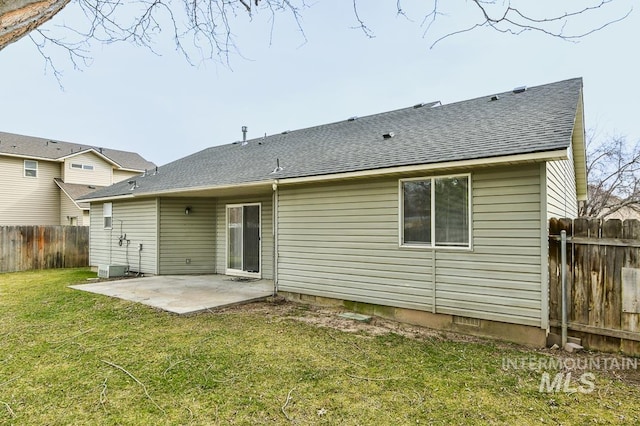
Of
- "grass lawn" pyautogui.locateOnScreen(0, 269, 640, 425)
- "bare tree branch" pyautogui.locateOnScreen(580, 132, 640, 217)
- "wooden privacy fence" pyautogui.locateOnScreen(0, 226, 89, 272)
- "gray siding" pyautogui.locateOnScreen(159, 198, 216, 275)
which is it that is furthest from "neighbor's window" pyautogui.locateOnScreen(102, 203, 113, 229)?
"bare tree branch" pyautogui.locateOnScreen(580, 132, 640, 217)

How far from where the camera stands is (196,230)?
10391mm

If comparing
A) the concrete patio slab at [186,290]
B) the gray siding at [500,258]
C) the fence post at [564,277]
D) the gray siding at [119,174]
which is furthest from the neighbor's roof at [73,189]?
the fence post at [564,277]

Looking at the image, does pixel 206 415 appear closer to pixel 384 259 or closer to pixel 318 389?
pixel 318 389

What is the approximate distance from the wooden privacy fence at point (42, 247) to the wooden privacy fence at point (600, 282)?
15797 millimetres

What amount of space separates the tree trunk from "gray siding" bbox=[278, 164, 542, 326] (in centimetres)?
498

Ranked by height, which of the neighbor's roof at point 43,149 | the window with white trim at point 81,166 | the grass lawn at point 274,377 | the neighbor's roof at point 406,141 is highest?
the neighbor's roof at point 43,149

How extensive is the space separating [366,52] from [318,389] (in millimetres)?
4227

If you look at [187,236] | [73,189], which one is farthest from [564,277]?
[73,189]

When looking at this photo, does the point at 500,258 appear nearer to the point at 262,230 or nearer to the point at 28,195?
the point at 262,230

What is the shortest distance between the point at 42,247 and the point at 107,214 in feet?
11.6

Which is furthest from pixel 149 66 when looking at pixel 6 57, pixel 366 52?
pixel 366 52

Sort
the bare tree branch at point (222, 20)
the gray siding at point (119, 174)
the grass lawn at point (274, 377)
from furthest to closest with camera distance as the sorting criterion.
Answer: the gray siding at point (119, 174) < the grass lawn at point (274, 377) < the bare tree branch at point (222, 20)

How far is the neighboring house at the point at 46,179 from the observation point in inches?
688

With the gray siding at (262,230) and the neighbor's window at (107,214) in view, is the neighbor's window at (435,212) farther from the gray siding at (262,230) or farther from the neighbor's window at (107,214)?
the neighbor's window at (107,214)
